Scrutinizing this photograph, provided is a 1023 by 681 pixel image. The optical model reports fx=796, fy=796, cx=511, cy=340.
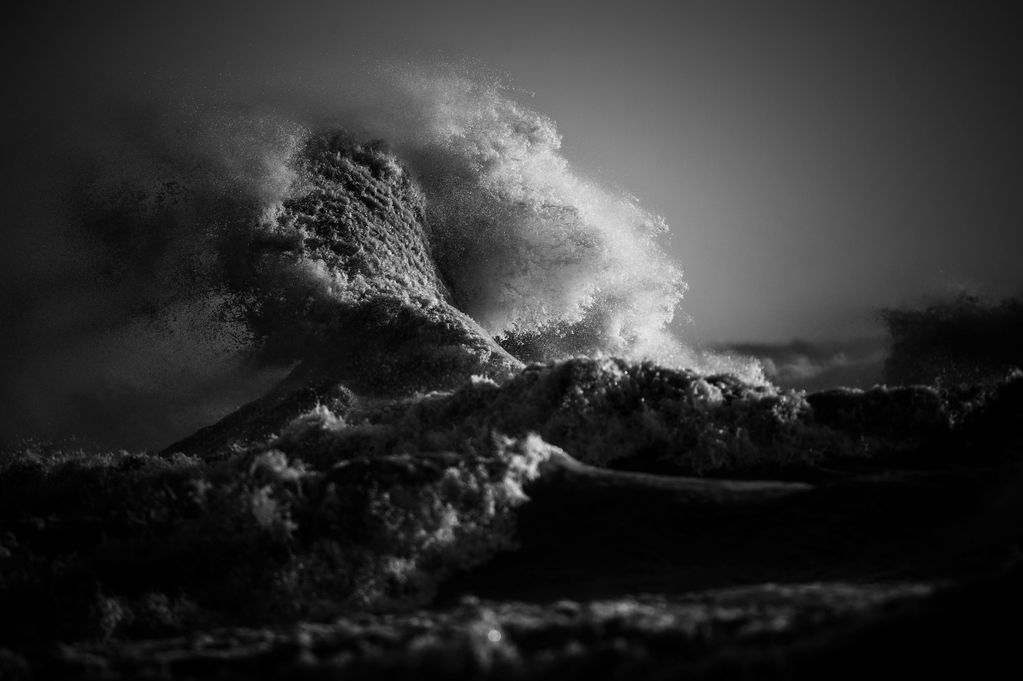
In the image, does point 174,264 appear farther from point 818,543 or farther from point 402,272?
point 818,543

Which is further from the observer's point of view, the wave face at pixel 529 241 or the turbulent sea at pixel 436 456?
the wave face at pixel 529 241

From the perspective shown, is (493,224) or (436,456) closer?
(436,456)

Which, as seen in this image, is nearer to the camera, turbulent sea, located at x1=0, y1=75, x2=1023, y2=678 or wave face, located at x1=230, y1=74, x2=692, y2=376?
turbulent sea, located at x1=0, y1=75, x2=1023, y2=678

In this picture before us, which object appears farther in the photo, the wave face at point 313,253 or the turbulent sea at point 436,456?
the wave face at point 313,253

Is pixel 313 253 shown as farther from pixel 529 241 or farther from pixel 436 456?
pixel 436 456

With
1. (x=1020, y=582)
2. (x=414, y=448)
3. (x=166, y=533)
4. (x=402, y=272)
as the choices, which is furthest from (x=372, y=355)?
(x=1020, y=582)

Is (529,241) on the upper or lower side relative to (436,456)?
upper

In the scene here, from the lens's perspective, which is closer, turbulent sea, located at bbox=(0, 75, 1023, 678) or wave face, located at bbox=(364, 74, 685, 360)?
turbulent sea, located at bbox=(0, 75, 1023, 678)

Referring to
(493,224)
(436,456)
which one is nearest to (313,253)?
(493,224)
